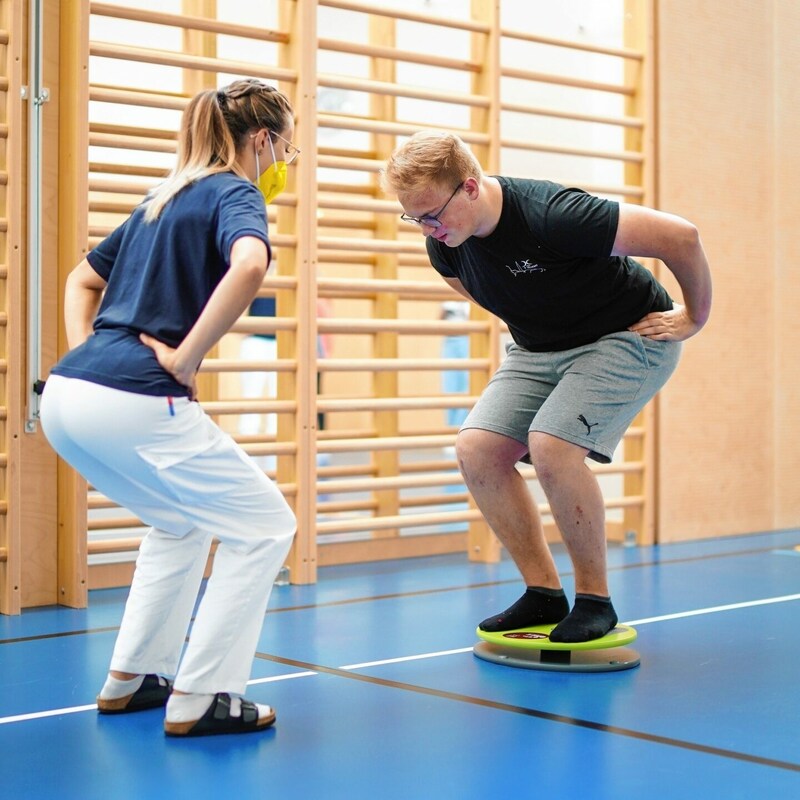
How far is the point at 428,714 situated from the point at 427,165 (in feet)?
3.75

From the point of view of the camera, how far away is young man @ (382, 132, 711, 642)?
2.58m

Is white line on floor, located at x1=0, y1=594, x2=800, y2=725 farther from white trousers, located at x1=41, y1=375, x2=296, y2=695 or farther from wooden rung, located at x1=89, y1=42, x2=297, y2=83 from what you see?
wooden rung, located at x1=89, y1=42, x2=297, y2=83

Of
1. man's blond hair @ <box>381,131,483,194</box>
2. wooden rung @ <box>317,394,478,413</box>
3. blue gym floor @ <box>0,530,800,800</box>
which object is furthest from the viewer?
wooden rung @ <box>317,394,478,413</box>

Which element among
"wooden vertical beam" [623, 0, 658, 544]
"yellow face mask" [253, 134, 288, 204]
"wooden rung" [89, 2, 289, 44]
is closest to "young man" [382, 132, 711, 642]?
"yellow face mask" [253, 134, 288, 204]

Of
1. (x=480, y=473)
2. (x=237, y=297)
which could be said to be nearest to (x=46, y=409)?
(x=237, y=297)

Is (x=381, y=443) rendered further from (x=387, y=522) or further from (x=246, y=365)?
(x=246, y=365)

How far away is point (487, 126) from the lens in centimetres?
470

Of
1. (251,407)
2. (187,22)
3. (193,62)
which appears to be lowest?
(251,407)

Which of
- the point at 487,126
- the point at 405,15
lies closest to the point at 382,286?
the point at 487,126

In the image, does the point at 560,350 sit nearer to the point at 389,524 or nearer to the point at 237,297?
the point at 237,297

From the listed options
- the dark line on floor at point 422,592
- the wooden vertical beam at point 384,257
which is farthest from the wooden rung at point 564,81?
the dark line on floor at point 422,592

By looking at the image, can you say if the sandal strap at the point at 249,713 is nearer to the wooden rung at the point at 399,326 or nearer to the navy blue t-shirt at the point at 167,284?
the navy blue t-shirt at the point at 167,284

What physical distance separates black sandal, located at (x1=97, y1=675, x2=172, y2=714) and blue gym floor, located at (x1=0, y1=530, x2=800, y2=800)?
0.13 feet

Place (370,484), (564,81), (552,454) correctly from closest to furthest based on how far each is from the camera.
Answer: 1. (552,454)
2. (370,484)
3. (564,81)
